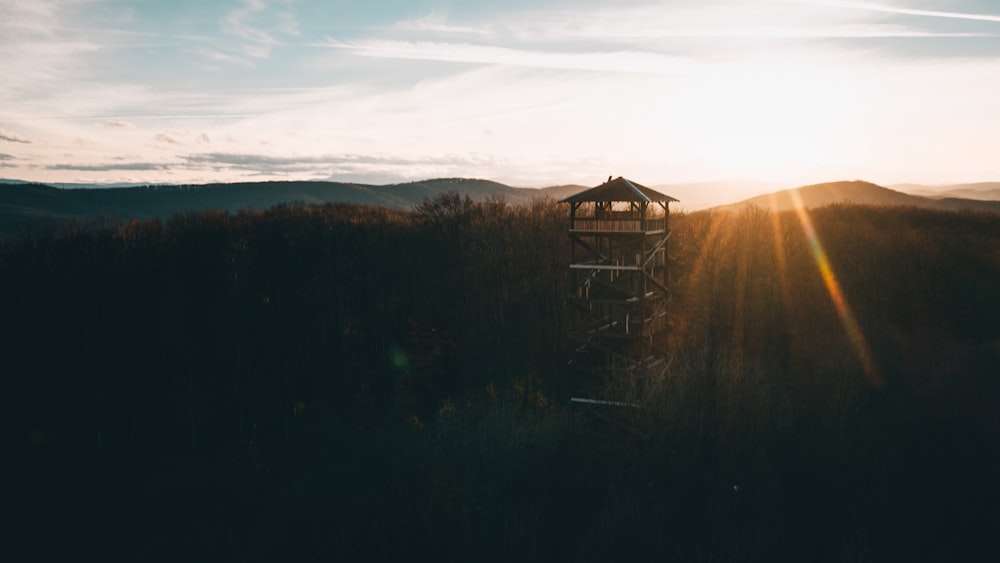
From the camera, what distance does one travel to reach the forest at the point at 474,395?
934 inches

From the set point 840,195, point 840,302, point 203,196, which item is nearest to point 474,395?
point 840,302

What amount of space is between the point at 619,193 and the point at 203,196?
142851mm

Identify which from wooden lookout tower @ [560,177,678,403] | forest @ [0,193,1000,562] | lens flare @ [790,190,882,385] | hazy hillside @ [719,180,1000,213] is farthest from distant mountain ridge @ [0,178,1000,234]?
wooden lookout tower @ [560,177,678,403]

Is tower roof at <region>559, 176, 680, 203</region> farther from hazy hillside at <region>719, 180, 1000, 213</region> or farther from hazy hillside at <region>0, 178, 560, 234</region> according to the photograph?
hazy hillside at <region>719, 180, 1000, 213</region>

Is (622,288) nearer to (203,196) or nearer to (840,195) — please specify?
(840,195)

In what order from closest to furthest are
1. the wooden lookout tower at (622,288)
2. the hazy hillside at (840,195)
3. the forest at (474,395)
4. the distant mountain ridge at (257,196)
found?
1. the forest at (474,395)
2. the wooden lookout tower at (622,288)
3. the distant mountain ridge at (257,196)
4. the hazy hillside at (840,195)

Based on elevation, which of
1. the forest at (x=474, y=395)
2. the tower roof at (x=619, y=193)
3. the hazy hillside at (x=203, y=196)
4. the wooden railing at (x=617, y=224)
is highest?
the hazy hillside at (x=203, y=196)

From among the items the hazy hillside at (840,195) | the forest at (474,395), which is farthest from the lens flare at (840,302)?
the hazy hillside at (840,195)

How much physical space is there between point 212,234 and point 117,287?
7.74 m

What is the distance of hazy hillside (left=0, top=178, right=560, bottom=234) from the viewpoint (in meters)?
122

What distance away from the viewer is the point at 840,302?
40469 mm

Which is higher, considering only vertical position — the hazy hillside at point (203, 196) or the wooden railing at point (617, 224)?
the hazy hillside at point (203, 196)

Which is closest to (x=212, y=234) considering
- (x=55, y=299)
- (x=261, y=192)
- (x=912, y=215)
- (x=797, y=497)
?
(x=55, y=299)

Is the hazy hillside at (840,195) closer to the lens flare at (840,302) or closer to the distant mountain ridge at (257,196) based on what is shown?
the distant mountain ridge at (257,196)
